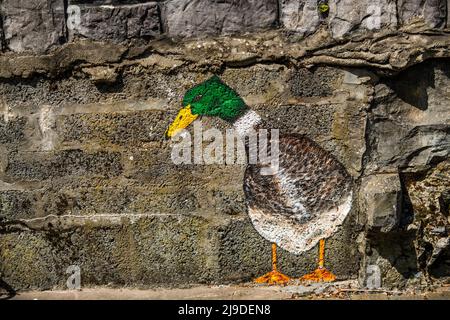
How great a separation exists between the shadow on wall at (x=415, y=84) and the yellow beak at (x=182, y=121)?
841mm

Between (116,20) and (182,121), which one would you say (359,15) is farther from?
(116,20)

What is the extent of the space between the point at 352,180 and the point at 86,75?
1.23 metres

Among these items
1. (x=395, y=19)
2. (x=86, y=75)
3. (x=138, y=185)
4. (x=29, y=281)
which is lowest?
(x=29, y=281)

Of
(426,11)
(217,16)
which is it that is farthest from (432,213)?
(217,16)

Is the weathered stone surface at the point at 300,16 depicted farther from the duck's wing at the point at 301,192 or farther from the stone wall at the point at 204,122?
the duck's wing at the point at 301,192

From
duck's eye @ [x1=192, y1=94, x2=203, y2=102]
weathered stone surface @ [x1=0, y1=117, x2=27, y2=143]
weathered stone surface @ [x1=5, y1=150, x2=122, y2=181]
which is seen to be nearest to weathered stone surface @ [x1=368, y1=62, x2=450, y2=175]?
duck's eye @ [x1=192, y1=94, x2=203, y2=102]

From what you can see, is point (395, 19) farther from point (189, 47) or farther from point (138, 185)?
point (138, 185)

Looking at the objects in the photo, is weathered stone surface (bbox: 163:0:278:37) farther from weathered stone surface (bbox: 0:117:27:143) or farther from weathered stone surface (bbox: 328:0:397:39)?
weathered stone surface (bbox: 0:117:27:143)

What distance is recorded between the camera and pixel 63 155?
276 cm

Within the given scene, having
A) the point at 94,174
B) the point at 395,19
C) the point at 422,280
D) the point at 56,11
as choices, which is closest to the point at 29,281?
the point at 94,174

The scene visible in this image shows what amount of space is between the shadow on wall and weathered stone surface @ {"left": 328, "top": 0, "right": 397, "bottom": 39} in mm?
210

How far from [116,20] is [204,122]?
0.56 meters

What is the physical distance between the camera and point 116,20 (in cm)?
261

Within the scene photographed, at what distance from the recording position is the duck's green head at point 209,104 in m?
2.67
